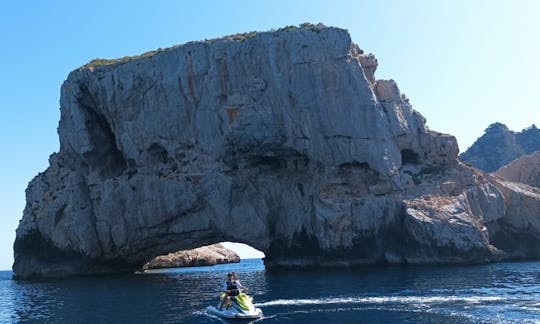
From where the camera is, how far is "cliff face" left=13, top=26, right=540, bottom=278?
204ft

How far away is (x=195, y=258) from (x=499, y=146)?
9682 centimetres

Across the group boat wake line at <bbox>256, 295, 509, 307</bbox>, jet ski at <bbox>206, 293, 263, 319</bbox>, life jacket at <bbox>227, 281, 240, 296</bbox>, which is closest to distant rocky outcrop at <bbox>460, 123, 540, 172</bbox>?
boat wake line at <bbox>256, 295, 509, 307</bbox>

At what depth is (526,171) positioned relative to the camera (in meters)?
81.8

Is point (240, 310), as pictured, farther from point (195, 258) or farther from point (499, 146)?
point (499, 146)

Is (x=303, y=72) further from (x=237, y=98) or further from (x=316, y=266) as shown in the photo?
(x=316, y=266)

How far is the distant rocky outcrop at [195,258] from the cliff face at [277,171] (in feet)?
70.6

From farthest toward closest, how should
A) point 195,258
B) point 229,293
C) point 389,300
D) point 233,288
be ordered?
point 195,258
point 389,300
point 233,288
point 229,293

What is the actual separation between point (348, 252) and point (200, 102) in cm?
2377

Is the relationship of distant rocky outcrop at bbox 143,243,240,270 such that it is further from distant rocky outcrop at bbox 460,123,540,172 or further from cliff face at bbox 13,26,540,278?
distant rocky outcrop at bbox 460,123,540,172

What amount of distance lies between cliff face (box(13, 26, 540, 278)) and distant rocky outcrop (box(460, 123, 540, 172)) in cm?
9165

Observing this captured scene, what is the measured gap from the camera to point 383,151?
64.1 m

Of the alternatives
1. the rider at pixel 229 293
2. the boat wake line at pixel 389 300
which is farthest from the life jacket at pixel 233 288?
the boat wake line at pixel 389 300

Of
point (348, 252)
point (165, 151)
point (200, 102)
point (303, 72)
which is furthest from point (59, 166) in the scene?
point (348, 252)

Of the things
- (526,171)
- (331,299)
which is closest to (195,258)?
(526,171)
